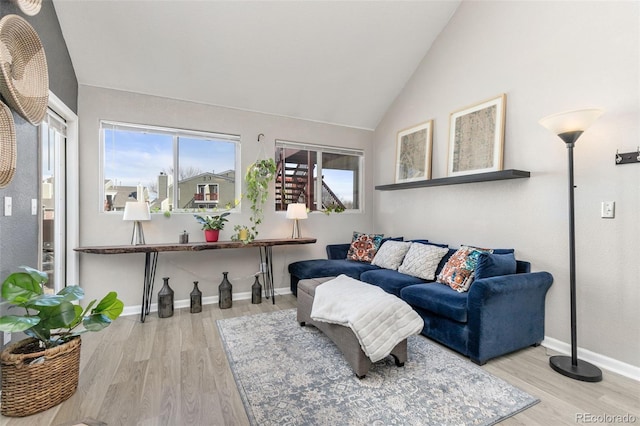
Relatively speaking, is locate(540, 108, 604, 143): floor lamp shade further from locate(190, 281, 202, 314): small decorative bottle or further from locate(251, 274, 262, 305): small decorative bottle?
locate(190, 281, 202, 314): small decorative bottle

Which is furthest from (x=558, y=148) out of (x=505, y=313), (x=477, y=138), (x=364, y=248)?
(x=364, y=248)

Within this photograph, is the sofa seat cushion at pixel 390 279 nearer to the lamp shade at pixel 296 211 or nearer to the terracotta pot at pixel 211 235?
the lamp shade at pixel 296 211

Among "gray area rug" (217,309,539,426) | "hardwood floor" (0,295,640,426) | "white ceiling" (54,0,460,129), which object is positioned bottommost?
"hardwood floor" (0,295,640,426)

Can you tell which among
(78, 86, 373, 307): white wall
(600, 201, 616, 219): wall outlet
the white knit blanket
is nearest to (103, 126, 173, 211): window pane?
(78, 86, 373, 307): white wall

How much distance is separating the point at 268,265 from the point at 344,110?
2.52 m

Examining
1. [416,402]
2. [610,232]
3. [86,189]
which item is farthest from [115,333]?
[610,232]

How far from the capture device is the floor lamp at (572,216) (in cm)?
205

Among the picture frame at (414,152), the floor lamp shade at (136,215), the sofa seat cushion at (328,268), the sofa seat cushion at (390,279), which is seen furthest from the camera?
the picture frame at (414,152)

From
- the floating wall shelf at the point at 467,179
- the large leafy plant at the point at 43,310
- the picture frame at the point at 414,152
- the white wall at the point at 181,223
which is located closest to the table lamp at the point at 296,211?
the white wall at the point at 181,223

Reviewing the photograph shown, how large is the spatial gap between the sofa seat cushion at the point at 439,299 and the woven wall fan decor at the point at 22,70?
10.4 feet

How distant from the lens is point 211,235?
358cm

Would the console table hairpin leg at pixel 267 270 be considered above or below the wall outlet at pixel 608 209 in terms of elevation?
below

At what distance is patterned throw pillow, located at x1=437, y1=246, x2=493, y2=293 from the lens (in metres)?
2.61

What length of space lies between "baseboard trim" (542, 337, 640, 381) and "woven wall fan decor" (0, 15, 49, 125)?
4.23 meters
